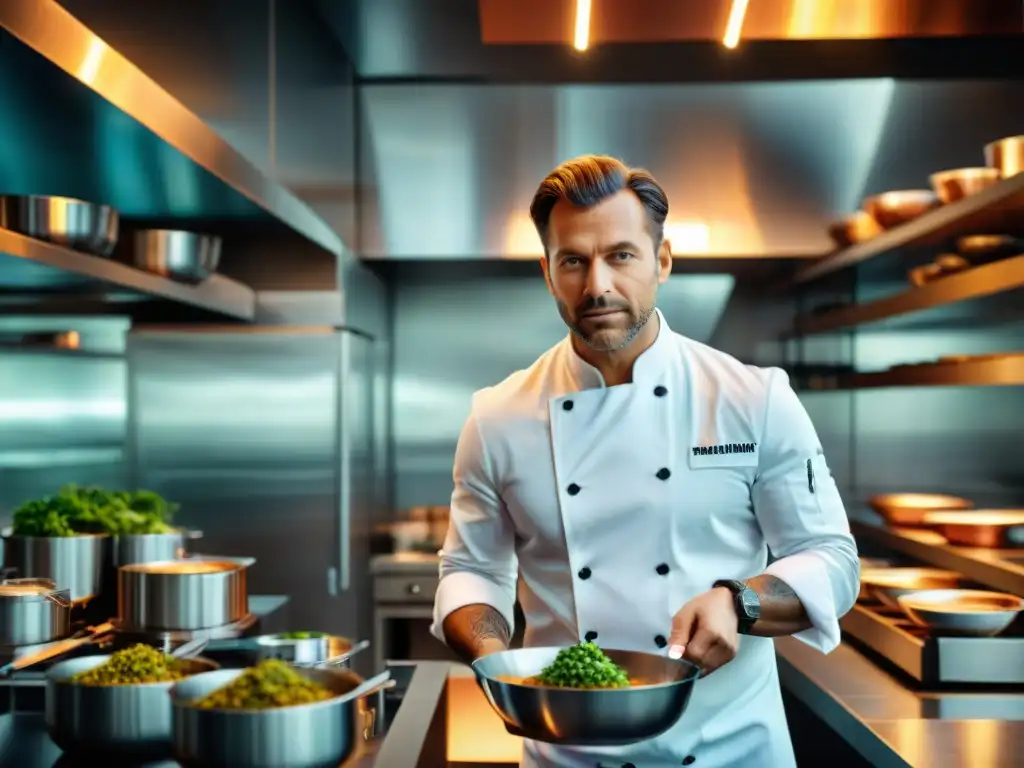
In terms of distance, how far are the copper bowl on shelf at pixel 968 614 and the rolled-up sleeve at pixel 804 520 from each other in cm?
76

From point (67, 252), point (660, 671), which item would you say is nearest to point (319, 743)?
point (660, 671)

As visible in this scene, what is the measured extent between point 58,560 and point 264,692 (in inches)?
44.1

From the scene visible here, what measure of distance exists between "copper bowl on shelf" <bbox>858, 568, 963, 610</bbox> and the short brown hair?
134cm

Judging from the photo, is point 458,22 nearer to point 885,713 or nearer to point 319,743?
point 885,713

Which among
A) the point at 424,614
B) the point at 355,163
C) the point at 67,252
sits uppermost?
the point at 355,163

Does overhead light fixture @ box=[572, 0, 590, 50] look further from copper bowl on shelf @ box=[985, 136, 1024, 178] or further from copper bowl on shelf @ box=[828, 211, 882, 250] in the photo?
copper bowl on shelf @ box=[828, 211, 882, 250]

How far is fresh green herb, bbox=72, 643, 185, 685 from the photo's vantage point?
4.26 ft

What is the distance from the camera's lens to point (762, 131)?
154 inches

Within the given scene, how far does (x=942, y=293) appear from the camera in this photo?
254 centimetres

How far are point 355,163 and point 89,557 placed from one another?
6.87 feet

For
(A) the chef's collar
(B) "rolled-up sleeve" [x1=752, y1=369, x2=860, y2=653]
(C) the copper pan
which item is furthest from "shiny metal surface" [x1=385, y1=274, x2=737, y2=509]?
(B) "rolled-up sleeve" [x1=752, y1=369, x2=860, y2=653]

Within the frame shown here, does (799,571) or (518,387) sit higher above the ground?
(518,387)

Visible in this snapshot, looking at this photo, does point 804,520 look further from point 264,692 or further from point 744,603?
point 264,692

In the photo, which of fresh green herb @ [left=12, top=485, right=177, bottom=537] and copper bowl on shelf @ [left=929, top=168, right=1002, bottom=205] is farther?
copper bowl on shelf @ [left=929, top=168, right=1002, bottom=205]
